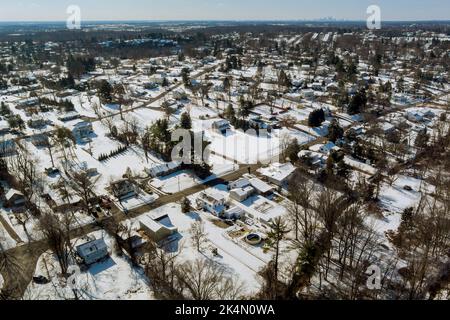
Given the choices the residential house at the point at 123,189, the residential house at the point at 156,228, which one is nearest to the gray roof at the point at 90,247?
the residential house at the point at 156,228

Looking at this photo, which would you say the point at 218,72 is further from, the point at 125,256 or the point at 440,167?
the point at 125,256

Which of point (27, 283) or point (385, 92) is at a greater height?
point (385, 92)

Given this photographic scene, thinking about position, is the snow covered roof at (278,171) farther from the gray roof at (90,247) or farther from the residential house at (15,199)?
the residential house at (15,199)

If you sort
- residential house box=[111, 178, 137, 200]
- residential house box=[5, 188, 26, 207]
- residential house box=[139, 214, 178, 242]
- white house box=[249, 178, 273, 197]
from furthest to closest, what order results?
white house box=[249, 178, 273, 197]
residential house box=[111, 178, 137, 200]
residential house box=[5, 188, 26, 207]
residential house box=[139, 214, 178, 242]

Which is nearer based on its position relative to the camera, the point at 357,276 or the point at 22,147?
the point at 357,276

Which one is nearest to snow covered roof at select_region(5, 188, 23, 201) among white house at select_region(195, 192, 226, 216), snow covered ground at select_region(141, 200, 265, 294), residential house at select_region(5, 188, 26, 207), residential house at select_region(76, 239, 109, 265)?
residential house at select_region(5, 188, 26, 207)

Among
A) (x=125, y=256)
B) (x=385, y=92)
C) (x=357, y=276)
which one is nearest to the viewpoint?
(x=357, y=276)

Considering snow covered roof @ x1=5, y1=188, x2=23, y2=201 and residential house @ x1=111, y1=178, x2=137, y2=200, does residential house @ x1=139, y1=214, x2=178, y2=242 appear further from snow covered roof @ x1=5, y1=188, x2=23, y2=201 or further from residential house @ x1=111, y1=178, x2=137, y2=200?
snow covered roof @ x1=5, y1=188, x2=23, y2=201

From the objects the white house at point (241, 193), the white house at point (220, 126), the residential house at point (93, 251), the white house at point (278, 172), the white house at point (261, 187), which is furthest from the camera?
the white house at point (220, 126)

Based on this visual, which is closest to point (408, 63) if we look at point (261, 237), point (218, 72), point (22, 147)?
point (218, 72)

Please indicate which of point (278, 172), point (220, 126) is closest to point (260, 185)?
point (278, 172)

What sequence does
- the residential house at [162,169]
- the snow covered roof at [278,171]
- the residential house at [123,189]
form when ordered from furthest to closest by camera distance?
1. the residential house at [162,169]
2. the snow covered roof at [278,171]
3. the residential house at [123,189]
